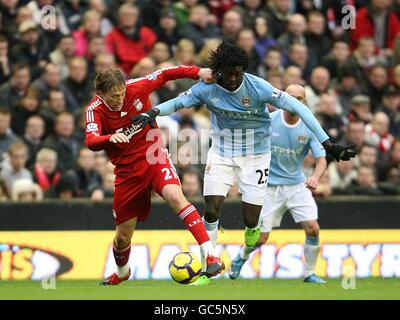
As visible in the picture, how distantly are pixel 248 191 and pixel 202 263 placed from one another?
1476mm

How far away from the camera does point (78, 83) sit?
1811cm

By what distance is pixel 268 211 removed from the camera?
1462 centimetres

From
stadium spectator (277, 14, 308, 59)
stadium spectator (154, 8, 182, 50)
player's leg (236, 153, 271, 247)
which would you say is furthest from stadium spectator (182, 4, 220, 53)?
player's leg (236, 153, 271, 247)

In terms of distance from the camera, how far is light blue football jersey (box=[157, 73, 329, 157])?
12.6 metres

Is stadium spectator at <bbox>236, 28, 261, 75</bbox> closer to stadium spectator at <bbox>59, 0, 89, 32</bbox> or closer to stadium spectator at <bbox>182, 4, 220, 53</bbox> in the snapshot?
stadium spectator at <bbox>182, 4, 220, 53</bbox>

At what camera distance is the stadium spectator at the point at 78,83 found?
18.0 m

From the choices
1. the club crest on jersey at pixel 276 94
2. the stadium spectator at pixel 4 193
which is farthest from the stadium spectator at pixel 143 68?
the club crest on jersey at pixel 276 94

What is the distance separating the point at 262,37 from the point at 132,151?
7151 millimetres

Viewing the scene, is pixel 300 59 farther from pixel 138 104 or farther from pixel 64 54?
pixel 138 104

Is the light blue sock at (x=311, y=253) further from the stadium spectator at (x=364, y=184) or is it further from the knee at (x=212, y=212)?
the stadium spectator at (x=364, y=184)

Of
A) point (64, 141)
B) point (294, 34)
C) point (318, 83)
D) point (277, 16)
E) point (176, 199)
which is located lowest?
point (176, 199)

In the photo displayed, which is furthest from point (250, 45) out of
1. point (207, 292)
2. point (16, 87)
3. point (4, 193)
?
point (207, 292)
